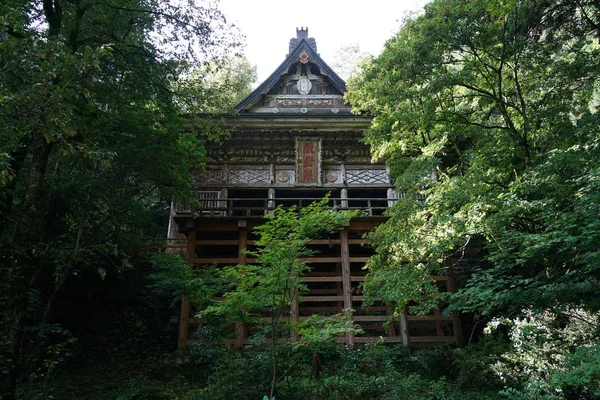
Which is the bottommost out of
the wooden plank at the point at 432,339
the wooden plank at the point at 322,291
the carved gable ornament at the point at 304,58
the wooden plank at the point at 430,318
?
the wooden plank at the point at 432,339

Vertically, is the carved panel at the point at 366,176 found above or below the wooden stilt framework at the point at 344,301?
above

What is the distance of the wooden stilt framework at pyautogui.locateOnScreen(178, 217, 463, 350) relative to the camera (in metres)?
11.1

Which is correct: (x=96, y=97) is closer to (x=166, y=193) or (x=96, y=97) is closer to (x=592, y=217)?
(x=166, y=193)

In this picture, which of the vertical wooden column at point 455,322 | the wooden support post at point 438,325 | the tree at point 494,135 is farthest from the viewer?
the wooden support post at point 438,325

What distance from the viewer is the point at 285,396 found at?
661 cm

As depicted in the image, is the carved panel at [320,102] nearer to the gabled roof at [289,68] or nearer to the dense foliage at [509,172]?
the gabled roof at [289,68]

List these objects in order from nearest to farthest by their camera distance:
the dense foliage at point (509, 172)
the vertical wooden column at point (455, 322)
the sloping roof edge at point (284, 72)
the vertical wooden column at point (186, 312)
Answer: the dense foliage at point (509, 172)
the vertical wooden column at point (186, 312)
the vertical wooden column at point (455, 322)
the sloping roof edge at point (284, 72)

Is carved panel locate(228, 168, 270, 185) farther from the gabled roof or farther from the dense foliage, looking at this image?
the dense foliage

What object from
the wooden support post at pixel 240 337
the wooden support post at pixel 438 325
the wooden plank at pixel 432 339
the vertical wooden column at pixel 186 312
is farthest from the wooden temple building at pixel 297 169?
the wooden support post at pixel 240 337

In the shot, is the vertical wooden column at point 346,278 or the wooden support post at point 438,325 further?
the wooden support post at point 438,325

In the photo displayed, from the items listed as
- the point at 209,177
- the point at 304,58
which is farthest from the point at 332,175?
the point at 304,58

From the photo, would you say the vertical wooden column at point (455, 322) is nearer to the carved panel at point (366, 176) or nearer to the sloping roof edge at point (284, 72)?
the carved panel at point (366, 176)

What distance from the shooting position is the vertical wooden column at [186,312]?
10773mm

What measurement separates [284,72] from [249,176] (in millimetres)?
4624
